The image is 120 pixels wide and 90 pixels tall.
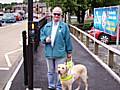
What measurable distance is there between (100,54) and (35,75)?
514cm

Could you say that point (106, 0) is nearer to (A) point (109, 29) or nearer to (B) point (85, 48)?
(B) point (85, 48)

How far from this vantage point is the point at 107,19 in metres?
15.5

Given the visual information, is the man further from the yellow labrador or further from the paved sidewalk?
the paved sidewalk

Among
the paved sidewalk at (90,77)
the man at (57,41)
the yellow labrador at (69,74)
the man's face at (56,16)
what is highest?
the man's face at (56,16)

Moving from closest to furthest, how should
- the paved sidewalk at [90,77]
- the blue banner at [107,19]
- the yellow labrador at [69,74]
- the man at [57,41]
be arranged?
1. the yellow labrador at [69,74]
2. the man at [57,41]
3. the paved sidewalk at [90,77]
4. the blue banner at [107,19]

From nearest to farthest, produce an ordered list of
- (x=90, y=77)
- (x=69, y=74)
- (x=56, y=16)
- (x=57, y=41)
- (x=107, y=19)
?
(x=69, y=74) → (x=56, y=16) → (x=57, y=41) → (x=90, y=77) → (x=107, y=19)

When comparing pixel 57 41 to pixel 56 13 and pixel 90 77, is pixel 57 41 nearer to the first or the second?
pixel 56 13

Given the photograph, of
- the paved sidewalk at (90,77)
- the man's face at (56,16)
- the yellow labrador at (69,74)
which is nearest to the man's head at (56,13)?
the man's face at (56,16)

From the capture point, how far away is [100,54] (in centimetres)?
1589

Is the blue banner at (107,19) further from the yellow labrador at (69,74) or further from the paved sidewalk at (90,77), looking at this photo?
the yellow labrador at (69,74)

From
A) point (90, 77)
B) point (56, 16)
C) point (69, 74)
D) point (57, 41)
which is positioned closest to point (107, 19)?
point (90, 77)

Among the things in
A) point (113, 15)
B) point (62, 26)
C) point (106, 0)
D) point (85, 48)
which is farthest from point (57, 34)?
point (106, 0)

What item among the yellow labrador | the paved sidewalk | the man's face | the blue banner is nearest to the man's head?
the man's face

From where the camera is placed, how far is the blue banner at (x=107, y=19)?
46.6ft
